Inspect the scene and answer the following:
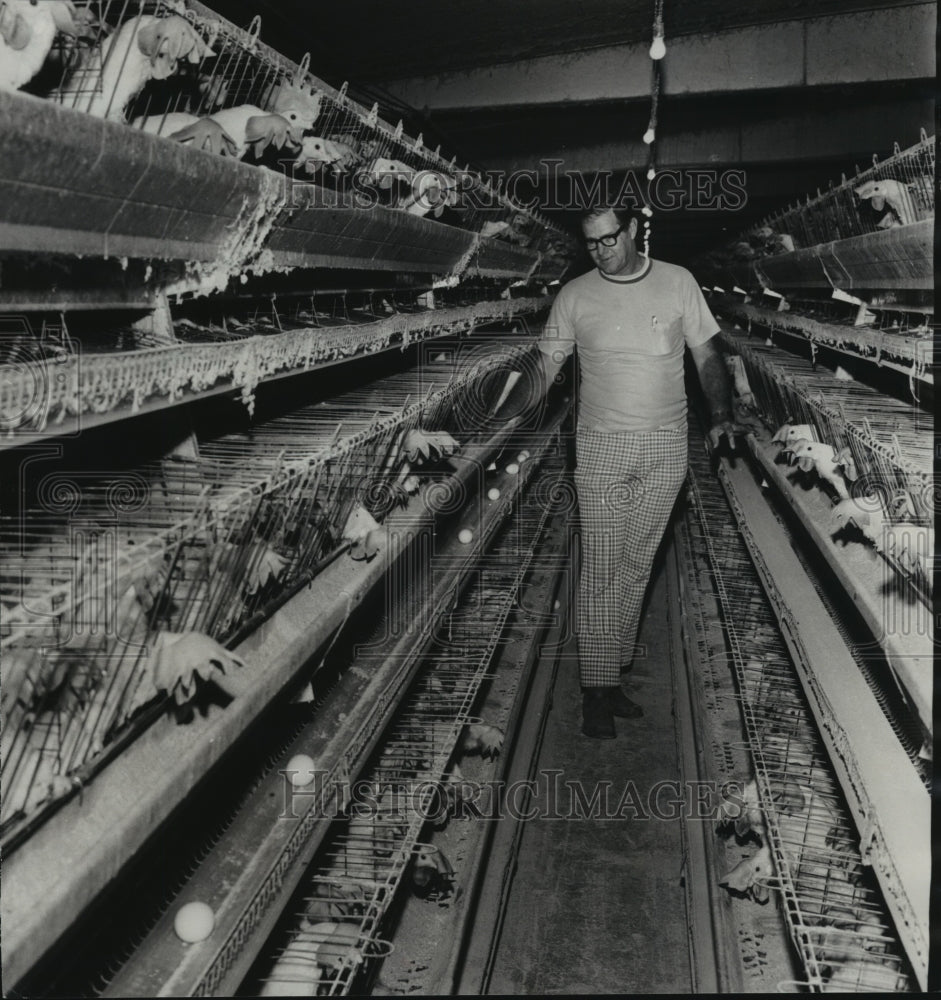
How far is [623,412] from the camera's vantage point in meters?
3.42

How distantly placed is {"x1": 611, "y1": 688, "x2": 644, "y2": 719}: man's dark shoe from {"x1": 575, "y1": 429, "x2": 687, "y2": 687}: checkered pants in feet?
0.51

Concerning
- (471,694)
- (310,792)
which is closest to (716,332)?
(471,694)

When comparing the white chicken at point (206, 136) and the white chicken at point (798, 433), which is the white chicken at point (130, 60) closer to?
the white chicken at point (206, 136)

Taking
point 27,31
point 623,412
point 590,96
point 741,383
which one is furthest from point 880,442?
point 590,96

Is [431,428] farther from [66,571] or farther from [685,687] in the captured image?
[66,571]

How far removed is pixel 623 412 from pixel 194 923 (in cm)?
232

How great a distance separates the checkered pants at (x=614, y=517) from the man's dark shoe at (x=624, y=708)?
0.16 m

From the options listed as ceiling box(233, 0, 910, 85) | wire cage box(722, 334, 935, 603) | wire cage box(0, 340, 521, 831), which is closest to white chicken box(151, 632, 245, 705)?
wire cage box(0, 340, 521, 831)

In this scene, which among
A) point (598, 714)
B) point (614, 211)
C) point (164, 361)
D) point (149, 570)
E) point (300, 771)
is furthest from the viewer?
point (598, 714)

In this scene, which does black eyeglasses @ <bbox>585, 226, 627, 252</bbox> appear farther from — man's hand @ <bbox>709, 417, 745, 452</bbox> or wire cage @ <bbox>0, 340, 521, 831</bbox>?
wire cage @ <bbox>0, 340, 521, 831</bbox>

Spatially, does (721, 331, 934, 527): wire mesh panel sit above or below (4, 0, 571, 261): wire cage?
below

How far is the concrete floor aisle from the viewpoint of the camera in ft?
8.09

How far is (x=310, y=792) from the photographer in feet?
7.27

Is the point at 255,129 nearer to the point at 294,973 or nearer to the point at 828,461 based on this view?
the point at 294,973
